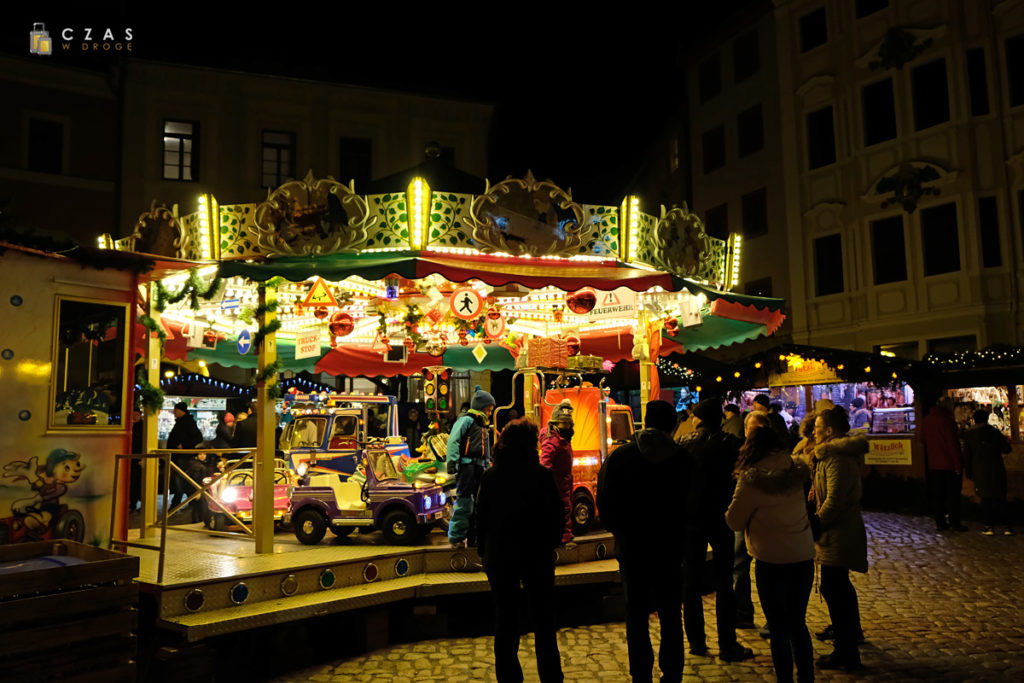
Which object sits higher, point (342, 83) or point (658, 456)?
point (342, 83)

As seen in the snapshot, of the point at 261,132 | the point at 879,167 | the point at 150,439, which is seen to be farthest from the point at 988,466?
the point at 261,132

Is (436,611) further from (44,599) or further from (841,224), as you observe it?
(841,224)

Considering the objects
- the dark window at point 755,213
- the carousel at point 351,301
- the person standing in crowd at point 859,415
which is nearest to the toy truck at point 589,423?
the carousel at point 351,301

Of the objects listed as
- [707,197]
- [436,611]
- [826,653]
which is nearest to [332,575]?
[436,611]

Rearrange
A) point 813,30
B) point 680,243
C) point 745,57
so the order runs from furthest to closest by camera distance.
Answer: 1. point 745,57
2. point 813,30
3. point 680,243

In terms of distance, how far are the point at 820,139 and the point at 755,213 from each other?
3029 mm

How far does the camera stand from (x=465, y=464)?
8539mm

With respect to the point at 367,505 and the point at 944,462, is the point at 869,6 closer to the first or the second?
the point at 944,462

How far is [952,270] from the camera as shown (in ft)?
68.3

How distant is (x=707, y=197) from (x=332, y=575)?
76.6 ft

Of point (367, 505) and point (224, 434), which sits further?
point (224, 434)

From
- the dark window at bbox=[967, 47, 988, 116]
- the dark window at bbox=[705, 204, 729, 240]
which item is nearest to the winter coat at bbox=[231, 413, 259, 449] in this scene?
the dark window at bbox=[705, 204, 729, 240]

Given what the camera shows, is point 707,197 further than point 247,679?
Yes
